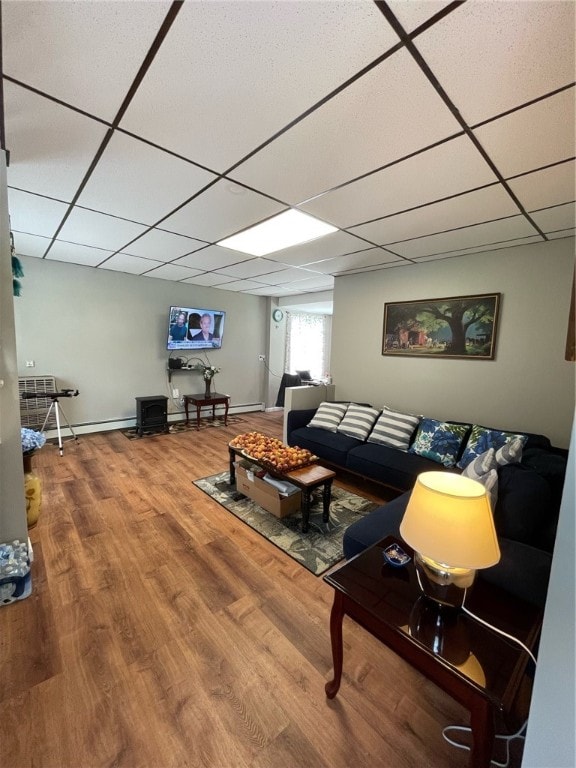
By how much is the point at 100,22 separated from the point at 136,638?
2516 millimetres

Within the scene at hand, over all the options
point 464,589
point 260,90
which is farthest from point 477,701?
point 260,90

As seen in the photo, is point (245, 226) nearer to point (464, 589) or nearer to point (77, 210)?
point (77, 210)

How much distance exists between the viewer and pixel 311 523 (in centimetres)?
258

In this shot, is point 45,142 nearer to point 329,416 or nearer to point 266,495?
point 266,495

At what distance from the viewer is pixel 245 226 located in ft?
Answer: 8.59

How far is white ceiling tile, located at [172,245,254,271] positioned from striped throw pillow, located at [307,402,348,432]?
2071 millimetres

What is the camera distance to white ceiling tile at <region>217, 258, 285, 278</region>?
12.3 feet

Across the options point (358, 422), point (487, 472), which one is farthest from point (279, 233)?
point (487, 472)

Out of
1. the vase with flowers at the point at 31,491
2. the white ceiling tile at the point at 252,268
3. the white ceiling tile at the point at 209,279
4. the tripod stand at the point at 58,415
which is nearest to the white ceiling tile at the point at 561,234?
the white ceiling tile at the point at 252,268

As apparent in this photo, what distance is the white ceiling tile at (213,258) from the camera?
3342mm

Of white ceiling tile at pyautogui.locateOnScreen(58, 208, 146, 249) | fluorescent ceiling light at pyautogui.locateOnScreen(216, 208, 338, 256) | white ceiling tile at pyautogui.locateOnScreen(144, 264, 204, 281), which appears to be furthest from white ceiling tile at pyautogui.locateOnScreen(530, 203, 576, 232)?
white ceiling tile at pyautogui.locateOnScreen(144, 264, 204, 281)

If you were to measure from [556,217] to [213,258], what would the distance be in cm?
322

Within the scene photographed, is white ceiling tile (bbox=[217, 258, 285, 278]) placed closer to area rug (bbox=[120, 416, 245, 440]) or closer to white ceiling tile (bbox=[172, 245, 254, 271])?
white ceiling tile (bbox=[172, 245, 254, 271])

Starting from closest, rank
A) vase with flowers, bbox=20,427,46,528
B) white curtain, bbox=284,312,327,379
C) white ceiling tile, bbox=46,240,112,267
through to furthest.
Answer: vase with flowers, bbox=20,427,46,528
white ceiling tile, bbox=46,240,112,267
white curtain, bbox=284,312,327,379
